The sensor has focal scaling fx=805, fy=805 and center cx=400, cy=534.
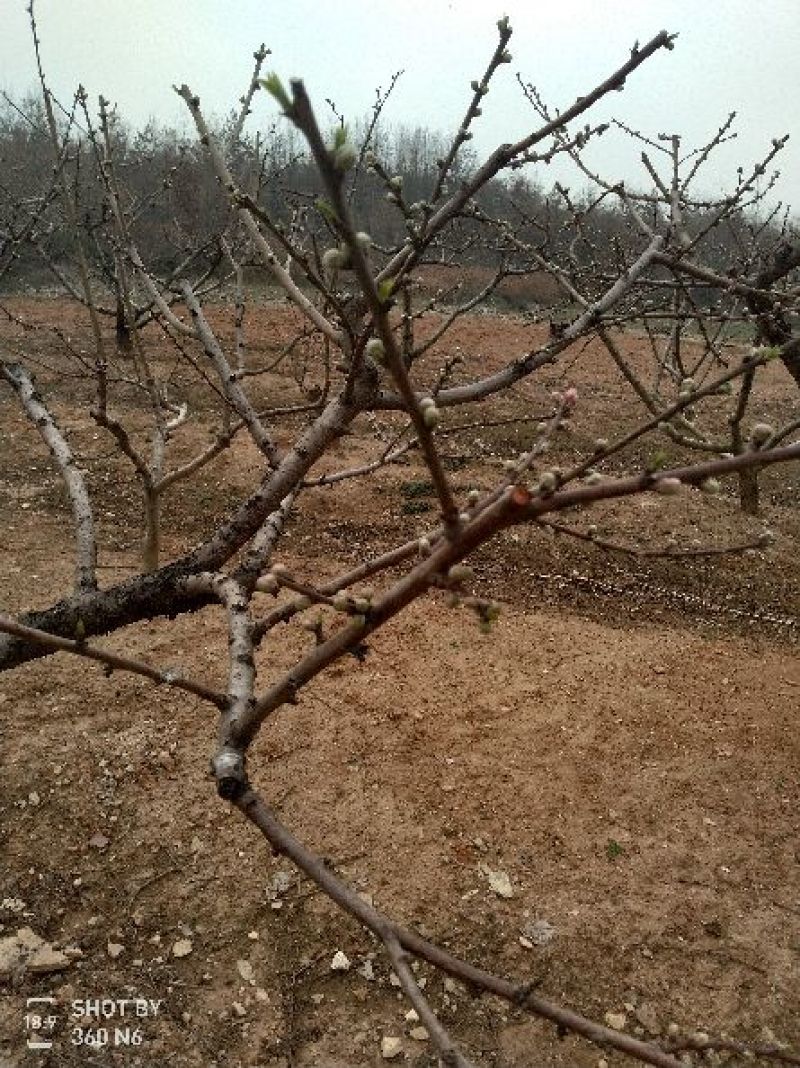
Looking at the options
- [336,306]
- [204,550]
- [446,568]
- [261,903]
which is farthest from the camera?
[261,903]

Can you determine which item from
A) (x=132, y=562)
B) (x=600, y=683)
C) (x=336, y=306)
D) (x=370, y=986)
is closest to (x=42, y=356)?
(x=132, y=562)

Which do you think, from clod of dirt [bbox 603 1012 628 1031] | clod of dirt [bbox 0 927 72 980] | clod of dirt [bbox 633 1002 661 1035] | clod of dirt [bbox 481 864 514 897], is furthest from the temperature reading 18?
clod of dirt [bbox 633 1002 661 1035]

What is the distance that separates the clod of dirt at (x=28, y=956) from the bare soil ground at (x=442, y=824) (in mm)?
26

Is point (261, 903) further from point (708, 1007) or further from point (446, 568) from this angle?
point (446, 568)

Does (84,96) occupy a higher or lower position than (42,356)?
higher

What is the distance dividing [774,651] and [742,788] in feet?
4.36

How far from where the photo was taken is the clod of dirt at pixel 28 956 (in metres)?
2.53

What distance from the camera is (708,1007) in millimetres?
2549

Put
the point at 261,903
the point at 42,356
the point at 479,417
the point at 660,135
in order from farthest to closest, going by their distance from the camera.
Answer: the point at 42,356 < the point at 479,417 < the point at 660,135 < the point at 261,903

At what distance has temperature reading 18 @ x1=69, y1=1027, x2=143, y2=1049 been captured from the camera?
2.36m

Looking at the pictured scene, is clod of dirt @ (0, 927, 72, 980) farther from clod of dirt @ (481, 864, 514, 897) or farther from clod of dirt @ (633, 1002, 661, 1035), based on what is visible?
clod of dirt @ (633, 1002, 661, 1035)

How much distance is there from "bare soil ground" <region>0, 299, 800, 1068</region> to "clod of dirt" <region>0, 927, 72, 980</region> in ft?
0.09

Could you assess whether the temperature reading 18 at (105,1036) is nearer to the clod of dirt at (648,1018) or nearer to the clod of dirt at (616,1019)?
the clod of dirt at (616,1019)

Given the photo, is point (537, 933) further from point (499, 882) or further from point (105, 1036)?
point (105, 1036)
